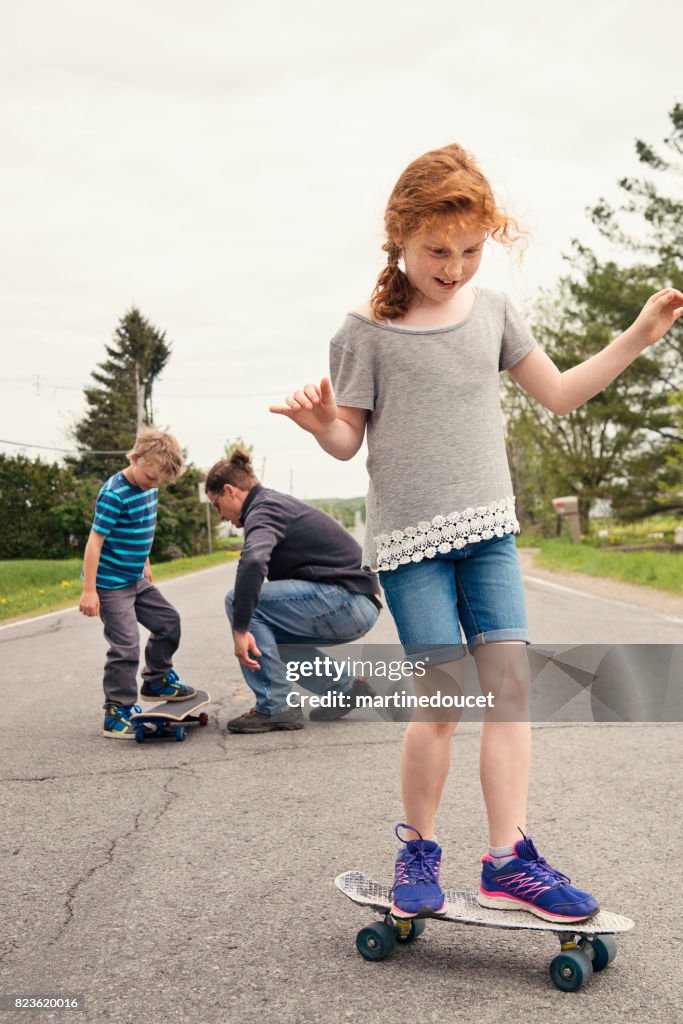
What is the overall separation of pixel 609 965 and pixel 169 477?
138 inches

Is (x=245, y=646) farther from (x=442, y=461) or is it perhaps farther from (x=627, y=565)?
(x=627, y=565)

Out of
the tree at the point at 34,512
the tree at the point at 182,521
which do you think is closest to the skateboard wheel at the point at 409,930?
the tree at the point at 34,512

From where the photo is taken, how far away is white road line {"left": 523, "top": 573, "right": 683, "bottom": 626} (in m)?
10.3

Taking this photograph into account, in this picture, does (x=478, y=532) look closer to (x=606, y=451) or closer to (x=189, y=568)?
(x=189, y=568)

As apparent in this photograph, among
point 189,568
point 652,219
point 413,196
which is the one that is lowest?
point 189,568

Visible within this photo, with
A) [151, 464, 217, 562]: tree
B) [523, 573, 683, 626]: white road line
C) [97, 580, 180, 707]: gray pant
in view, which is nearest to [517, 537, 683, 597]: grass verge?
[523, 573, 683, 626]: white road line

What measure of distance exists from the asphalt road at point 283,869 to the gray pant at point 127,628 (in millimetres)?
277

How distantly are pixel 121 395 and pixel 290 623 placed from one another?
60013 millimetres

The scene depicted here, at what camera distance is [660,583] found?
1501 cm

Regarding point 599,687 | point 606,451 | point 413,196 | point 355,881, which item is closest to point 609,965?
point 355,881

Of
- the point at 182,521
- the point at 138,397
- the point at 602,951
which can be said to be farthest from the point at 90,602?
the point at 138,397

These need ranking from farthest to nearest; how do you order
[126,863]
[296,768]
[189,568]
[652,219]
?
[189,568] → [652,219] → [296,768] → [126,863]

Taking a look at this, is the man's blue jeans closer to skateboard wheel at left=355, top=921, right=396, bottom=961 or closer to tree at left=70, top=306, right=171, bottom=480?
skateboard wheel at left=355, top=921, right=396, bottom=961

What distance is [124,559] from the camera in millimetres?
5523
